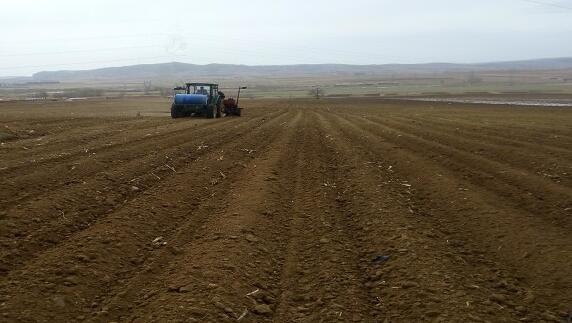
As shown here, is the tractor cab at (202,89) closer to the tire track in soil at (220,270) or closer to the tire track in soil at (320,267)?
the tire track in soil at (320,267)

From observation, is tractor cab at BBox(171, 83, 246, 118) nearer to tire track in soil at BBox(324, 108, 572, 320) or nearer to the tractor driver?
the tractor driver

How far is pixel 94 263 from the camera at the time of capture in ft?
16.2

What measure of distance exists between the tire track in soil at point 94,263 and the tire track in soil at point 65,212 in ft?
0.74

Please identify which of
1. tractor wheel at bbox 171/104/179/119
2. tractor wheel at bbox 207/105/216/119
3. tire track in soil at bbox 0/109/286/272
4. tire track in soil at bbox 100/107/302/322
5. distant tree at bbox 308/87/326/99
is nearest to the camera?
tire track in soil at bbox 100/107/302/322

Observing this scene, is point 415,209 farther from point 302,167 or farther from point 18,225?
point 18,225

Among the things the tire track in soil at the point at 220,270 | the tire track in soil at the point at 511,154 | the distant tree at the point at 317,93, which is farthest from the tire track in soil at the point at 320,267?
the distant tree at the point at 317,93

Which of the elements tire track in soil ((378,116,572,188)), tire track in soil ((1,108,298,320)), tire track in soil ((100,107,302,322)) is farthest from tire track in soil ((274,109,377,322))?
tire track in soil ((378,116,572,188))

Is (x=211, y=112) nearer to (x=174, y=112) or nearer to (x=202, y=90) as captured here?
(x=202, y=90)

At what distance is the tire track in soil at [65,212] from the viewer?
5363 mm

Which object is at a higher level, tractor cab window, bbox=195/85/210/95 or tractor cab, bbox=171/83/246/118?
tractor cab window, bbox=195/85/210/95

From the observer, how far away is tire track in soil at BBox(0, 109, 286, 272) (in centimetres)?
536

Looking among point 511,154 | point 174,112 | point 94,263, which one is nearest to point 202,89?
point 174,112

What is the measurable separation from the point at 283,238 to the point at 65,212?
299 centimetres

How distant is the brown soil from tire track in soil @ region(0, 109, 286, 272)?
0.03 metres
